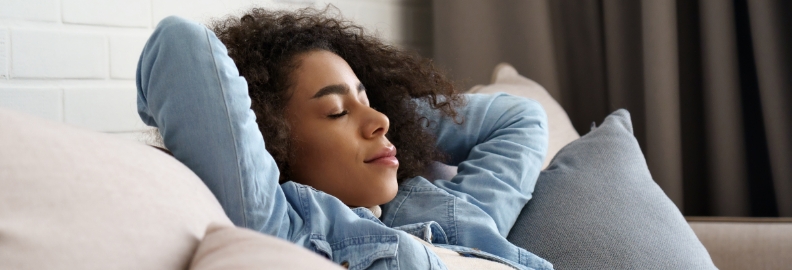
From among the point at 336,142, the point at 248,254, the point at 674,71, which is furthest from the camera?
the point at 674,71

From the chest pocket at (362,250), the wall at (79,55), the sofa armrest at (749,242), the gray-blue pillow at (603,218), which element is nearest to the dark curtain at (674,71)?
the sofa armrest at (749,242)

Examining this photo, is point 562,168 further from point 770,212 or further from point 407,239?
point 770,212

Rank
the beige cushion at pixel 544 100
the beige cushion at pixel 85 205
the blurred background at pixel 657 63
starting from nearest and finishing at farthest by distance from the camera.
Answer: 1. the beige cushion at pixel 85 205
2. the beige cushion at pixel 544 100
3. the blurred background at pixel 657 63

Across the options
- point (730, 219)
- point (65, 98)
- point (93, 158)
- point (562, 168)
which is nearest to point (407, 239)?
point (93, 158)

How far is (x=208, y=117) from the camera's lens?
691 mm

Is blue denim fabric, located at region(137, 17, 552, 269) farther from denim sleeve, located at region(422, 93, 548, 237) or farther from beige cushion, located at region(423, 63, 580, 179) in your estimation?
beige cushion, located at region(423, 63, 580, 179)

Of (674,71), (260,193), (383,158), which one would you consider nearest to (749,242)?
(674,71)

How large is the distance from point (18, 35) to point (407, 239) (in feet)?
2.42

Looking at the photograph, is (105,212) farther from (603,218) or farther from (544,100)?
(544,100)

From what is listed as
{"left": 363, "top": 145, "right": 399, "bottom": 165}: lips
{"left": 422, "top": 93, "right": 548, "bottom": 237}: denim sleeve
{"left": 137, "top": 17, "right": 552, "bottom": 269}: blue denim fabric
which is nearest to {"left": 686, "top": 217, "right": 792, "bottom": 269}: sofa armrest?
{"left": 422, "top": 93, "right": 548, "bottom": 237}: denim sleeve

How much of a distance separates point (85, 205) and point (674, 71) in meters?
1.73

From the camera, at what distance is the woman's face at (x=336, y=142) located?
964 millimetres

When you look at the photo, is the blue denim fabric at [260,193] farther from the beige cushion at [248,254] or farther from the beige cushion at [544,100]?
the beige cushion at [544,100]

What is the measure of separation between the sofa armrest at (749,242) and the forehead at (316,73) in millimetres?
822
